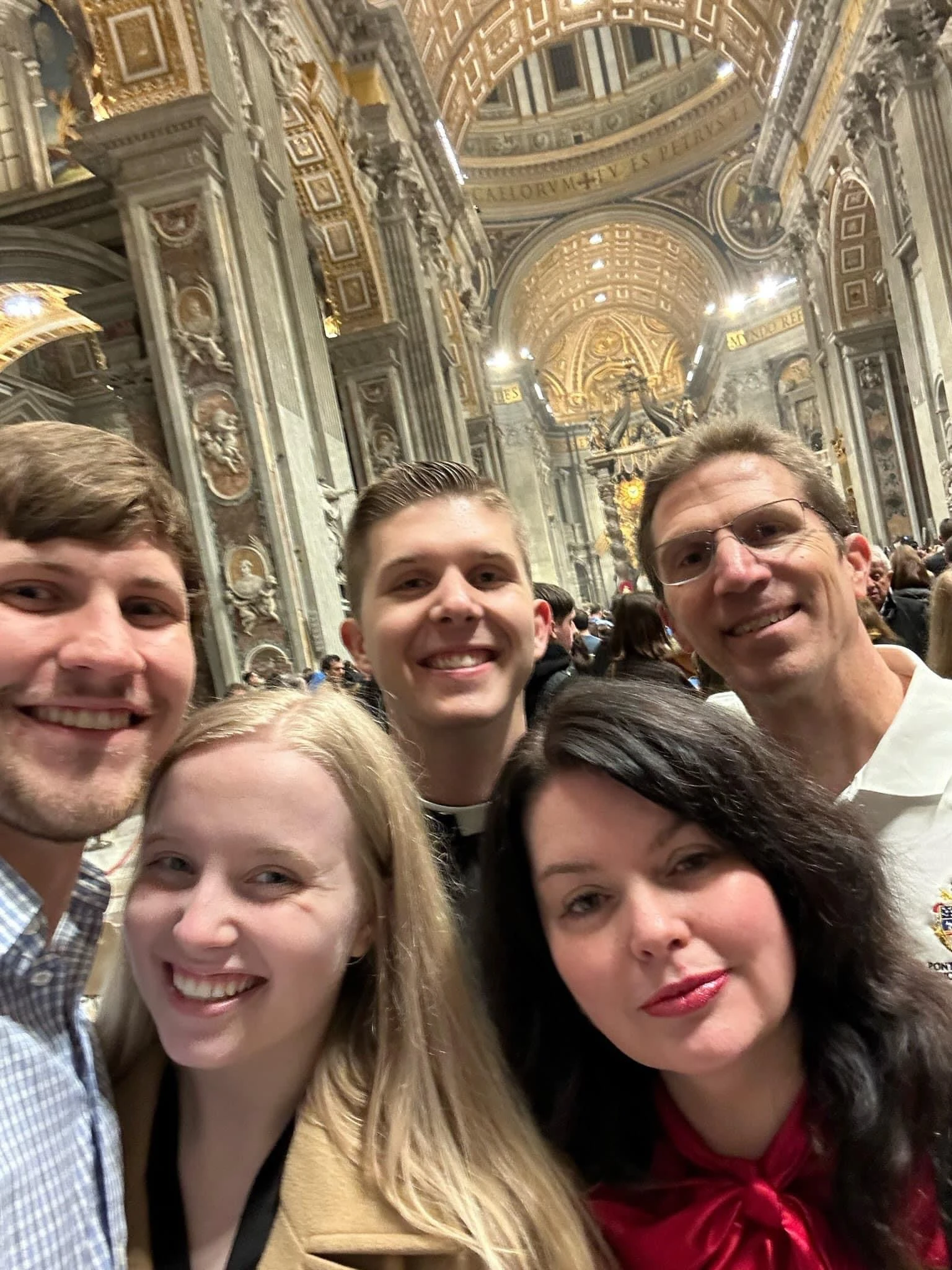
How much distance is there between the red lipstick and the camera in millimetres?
1179

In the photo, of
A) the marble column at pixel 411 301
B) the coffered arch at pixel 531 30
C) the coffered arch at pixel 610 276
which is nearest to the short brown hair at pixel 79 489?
the marble column at pixel 411 301

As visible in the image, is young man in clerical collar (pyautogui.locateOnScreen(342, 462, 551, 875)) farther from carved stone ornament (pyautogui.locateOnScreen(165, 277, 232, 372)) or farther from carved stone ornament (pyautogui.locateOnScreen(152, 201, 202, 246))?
carved stone ornament (pyautogui.locateOnScreen(152, 201, 202, 246))

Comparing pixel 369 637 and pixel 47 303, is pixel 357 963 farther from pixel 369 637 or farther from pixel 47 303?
pixel 47 303

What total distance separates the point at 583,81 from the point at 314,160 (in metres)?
22.6

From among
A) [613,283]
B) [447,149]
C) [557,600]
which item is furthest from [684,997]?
[613,283]

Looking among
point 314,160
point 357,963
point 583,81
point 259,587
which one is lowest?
point 357,963

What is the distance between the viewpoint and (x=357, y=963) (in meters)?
1.51

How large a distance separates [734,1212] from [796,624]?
40.9 inches

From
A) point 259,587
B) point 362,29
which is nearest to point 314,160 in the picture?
point 362,29

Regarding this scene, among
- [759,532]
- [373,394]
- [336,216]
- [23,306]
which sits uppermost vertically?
[336,216]

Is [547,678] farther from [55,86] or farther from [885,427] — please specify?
[885,427]

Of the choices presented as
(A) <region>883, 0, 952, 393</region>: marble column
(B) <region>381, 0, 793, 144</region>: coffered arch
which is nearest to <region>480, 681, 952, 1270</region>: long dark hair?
(A) <region>883, 0, 952, 393</region>: marble column

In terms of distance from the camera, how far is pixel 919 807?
5.47ft

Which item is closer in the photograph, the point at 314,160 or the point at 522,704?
the point at 522,704
